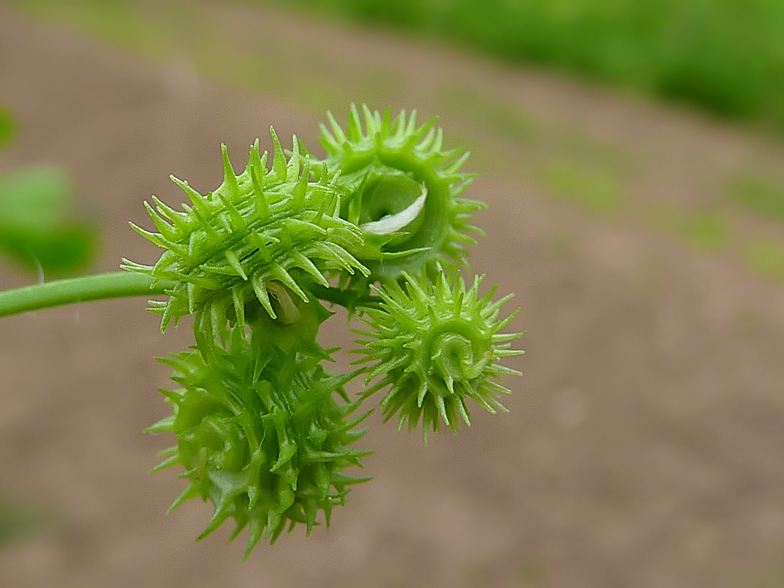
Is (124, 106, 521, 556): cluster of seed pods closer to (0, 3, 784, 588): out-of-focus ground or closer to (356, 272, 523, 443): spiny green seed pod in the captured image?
(356, 272, 523, 443): spiny green seed pod

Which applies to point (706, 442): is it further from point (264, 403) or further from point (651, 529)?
point (264, 403)

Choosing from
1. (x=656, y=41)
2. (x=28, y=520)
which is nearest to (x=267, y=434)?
(x=28, y=520)

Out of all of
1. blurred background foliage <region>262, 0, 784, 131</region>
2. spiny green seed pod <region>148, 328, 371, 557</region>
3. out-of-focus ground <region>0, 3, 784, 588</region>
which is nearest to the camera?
spiny green seed pod <region>148, 328, 371, 557</region>

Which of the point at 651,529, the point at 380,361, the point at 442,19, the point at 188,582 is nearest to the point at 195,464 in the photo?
the point at 380,361

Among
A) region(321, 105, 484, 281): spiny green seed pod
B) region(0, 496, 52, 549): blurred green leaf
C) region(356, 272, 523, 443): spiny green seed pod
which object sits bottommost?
region(0, 496, 52, 549): blurred green leaf

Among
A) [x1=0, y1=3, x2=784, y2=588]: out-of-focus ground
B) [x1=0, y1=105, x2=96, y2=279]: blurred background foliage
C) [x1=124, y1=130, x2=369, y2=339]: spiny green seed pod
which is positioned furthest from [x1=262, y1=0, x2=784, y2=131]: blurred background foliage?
[x1=124, y1=130, x2=369, y2=339]: spiny green seed pod

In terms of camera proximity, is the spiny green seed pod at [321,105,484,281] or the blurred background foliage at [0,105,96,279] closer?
the spiny green seed pod at [321,105,484,281]

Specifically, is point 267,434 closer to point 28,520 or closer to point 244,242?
point 244,242

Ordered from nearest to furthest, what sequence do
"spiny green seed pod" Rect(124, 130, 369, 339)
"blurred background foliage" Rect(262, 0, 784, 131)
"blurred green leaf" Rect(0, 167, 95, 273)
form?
"spiny green seed pod" Rect(124, 130, 369, 339) < "blurred green leaf" Rect(0, 167, 95, 273) < "blurred background foliage" Rect(262, 0, 784, 131)

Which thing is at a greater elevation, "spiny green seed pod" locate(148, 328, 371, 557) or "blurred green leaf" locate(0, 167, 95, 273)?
"blurred green leaf" locate(0, 167, 95, 273)
